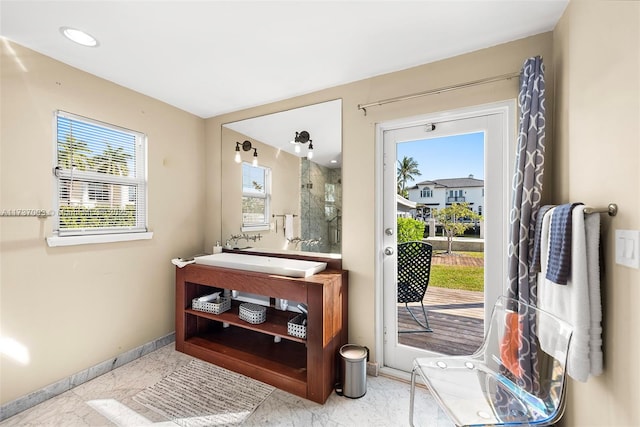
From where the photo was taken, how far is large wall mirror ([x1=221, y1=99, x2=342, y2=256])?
231cm

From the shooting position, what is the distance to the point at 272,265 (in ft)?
7.23

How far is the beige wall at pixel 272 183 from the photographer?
8.23ft

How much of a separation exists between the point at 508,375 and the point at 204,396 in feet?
6.38

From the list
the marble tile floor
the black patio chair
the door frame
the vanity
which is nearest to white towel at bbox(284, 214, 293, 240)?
the vanity

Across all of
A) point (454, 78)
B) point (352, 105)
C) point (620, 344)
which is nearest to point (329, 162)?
point (352, 105)

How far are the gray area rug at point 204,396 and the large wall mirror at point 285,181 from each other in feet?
3.67

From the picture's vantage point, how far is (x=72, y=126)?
2.01 m

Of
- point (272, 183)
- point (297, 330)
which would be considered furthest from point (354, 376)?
point (272, 183)

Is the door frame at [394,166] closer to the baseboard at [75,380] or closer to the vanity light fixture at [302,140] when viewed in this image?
the vanity light fixture at [302,140]

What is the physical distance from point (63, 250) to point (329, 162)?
82.8 inches

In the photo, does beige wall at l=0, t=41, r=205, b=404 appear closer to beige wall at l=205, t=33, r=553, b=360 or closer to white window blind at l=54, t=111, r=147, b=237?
white window blind at l=54, t=111, r=147, b=237

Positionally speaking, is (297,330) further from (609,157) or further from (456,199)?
(609,157)

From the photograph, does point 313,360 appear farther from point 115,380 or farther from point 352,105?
point 352,105

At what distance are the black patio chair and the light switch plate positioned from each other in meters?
1.12
